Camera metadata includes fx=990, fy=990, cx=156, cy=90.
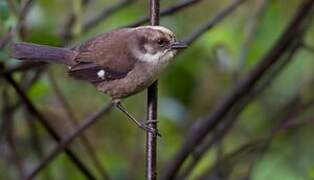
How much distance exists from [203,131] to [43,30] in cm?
87

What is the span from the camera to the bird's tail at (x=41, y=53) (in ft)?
10.7

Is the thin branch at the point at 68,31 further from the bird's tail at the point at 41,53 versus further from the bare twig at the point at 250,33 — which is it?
the bird's tail at the point at 41,53

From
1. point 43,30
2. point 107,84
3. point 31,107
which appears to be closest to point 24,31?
point 43,30

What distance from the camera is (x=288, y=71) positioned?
4492mm

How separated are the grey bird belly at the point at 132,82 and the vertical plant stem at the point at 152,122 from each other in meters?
0.05

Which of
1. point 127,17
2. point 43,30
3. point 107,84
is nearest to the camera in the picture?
point 107,84

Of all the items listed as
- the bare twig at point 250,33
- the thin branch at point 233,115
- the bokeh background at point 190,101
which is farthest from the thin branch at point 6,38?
the bare twig at point 250,33

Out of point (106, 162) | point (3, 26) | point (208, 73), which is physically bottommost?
point (3, 26)

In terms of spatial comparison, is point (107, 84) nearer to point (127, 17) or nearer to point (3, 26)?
point (3, 26)

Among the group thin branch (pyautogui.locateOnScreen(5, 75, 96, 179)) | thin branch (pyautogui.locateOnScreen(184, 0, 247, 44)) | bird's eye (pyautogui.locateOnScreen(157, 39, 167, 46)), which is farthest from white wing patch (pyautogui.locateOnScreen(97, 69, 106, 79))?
thin branch (pyautogui.locateOnScreen(184, 0, 247, 44))

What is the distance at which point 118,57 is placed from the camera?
3375 mm

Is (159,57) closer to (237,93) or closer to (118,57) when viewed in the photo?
(118,57)

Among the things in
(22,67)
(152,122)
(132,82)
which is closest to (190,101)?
(22,67)

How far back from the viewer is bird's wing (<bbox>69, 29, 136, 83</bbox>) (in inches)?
132
